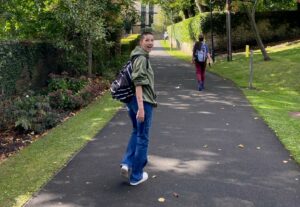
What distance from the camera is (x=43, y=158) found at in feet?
23.0

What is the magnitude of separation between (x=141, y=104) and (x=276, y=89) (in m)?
11.9

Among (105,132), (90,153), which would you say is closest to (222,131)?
(105,132)

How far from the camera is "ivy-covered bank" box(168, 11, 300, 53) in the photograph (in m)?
33.3

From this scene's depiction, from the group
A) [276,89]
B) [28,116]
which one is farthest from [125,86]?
[276,89]

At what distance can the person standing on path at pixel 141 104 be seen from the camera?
212 inches

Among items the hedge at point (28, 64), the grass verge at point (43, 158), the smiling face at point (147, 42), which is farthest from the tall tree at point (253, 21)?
the smiling face at point (147, 42)

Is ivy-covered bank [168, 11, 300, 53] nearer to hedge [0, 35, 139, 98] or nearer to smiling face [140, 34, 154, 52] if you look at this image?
hedge [0, 35, 139, 98]

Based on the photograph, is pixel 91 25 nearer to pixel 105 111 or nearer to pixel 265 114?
pixel 105 111

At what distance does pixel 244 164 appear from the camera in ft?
21.7

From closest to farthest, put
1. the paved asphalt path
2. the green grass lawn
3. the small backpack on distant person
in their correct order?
1. the paved asphalt path
2. the green grass lawn
3. the small backpack on distant person

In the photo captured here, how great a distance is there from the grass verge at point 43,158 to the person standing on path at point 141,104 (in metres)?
1.12

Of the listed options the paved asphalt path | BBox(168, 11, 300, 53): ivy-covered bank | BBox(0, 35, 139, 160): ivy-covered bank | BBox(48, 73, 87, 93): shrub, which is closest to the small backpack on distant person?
BBox(0, 35, 139, 160): ivy-covered bank

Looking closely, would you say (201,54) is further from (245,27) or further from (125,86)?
(245,27)

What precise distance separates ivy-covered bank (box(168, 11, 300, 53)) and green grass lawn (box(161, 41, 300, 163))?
20.6 ft
